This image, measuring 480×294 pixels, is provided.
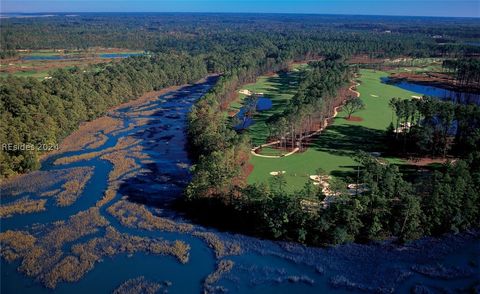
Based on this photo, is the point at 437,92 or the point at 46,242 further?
the point at 437,92

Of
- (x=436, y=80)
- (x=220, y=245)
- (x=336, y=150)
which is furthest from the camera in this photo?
(x=436, y=80)

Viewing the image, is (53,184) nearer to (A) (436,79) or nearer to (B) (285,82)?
(B) (285,82)

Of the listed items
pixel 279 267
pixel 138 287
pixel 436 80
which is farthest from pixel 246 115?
pixel 436 80

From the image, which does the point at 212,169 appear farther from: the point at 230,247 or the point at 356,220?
the point at 356,220

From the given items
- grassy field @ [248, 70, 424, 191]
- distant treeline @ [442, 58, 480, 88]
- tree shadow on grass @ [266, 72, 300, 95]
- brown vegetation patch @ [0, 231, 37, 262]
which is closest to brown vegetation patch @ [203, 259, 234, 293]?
grassy field @ [248, 70, 424, 191]

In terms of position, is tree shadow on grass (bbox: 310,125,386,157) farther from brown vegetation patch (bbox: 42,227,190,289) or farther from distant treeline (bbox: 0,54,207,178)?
distant treeline (bbox: 0,54,207,178)

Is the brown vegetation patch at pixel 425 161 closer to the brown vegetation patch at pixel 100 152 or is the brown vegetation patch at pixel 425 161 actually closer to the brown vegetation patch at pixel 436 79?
the brown vegetation patch at pixel 100 152

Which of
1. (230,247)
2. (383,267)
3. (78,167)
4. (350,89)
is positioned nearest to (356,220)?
(383,267)
